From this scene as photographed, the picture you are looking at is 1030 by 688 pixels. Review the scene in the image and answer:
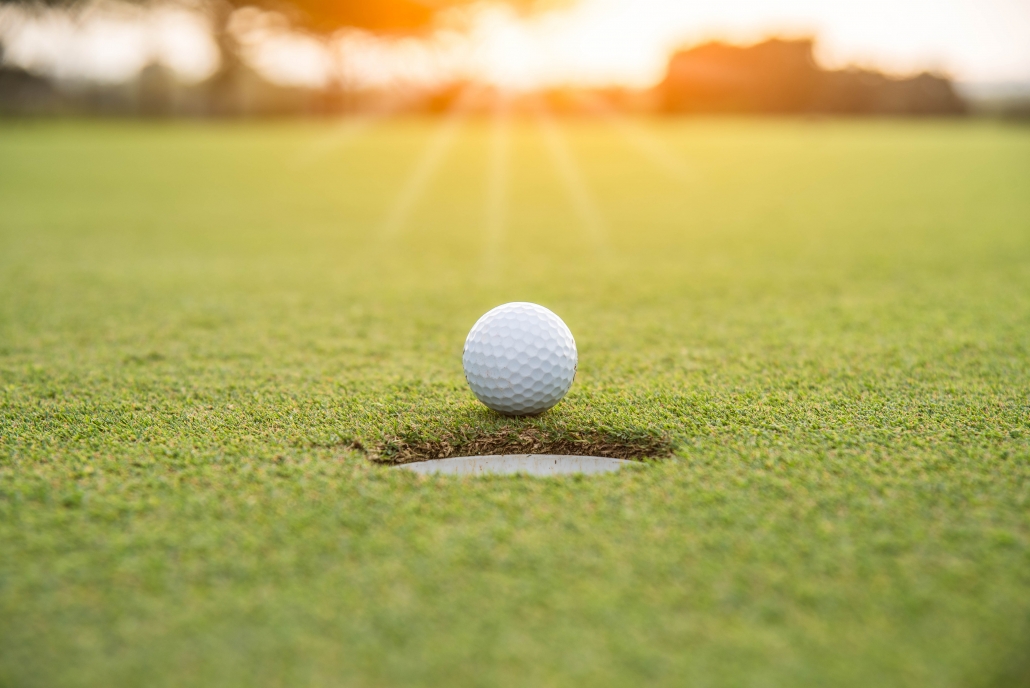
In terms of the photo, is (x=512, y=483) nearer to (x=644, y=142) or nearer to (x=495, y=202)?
(x=495, y=202)

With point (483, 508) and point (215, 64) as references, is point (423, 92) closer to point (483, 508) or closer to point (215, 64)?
point (215, 64)

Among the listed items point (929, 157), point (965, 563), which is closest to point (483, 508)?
point (965, 563)

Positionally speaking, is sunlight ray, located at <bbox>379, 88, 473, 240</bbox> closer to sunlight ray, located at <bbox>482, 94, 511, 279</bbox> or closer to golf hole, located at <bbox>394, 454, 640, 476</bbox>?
sunlight ray, located at <bbox>482, 94, 511, 279</bbox>

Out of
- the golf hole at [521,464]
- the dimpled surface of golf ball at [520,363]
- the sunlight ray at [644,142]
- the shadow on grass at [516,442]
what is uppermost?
the sunlight ray at [644,142]

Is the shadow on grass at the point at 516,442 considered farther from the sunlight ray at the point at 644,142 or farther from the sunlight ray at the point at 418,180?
the sunlight ray at the point at 644,142

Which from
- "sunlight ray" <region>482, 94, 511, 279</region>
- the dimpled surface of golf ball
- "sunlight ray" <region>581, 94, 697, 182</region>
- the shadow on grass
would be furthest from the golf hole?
"sunlight ray" <region>581, 94, 697, 182</region>

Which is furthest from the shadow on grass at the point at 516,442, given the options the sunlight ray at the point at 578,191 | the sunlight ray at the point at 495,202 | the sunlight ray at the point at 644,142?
the sunlight ray at the point at 644,142
